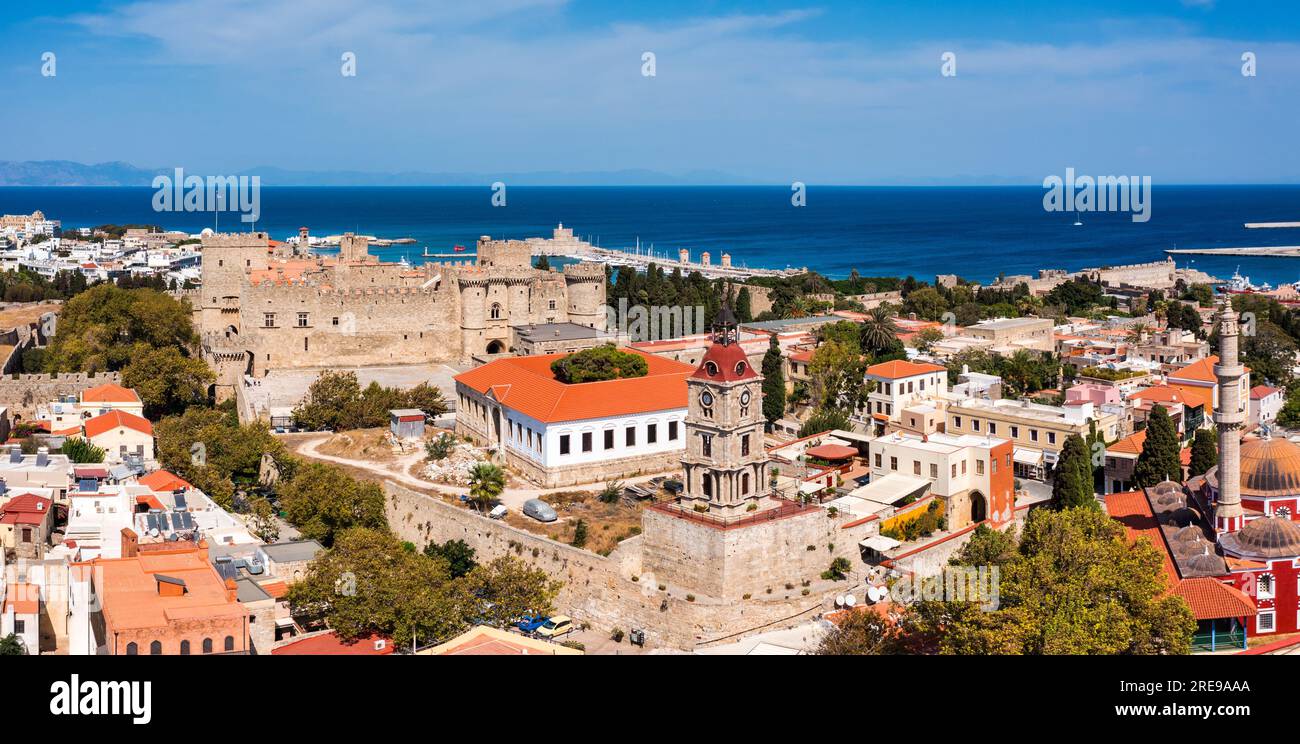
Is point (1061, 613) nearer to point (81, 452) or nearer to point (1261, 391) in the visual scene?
point (1261, 391)

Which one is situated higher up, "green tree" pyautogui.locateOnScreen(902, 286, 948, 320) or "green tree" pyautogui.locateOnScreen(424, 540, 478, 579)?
"green tree" pyautogui.locateOnScreen(902, 286, 948, 320)

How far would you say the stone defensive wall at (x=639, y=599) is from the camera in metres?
23.3

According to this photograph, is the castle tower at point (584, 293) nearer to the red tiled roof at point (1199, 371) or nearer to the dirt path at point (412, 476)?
the dirt path at point (412, 476)

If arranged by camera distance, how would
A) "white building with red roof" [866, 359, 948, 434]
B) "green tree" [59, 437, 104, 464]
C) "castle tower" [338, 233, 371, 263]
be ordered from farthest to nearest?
"castle tower" [338, 233, 371, 263] < "white building with red roof" [866, 359, 948, 434] < "green tree" [59, 437, 104, 464]

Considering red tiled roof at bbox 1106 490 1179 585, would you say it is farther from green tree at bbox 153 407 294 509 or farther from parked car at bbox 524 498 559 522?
green tree at bbox 153 407 294 509

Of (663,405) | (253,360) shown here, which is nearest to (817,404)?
(663,405)

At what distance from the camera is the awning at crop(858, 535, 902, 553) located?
26.1 meters

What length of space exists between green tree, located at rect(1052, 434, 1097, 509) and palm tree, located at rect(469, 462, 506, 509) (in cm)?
1302

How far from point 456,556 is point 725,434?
6653 mm

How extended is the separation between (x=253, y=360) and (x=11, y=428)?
7705 millimetres

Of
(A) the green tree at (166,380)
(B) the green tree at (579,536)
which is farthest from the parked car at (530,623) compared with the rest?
(A) the green tree at (166,380)

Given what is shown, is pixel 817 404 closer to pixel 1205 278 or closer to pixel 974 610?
pixel 974 610

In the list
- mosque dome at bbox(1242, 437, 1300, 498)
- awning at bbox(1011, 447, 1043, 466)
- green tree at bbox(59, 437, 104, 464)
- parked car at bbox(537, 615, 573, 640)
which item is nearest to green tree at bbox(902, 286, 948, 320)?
awning at bbox(1011, 447, 1043, 466)
